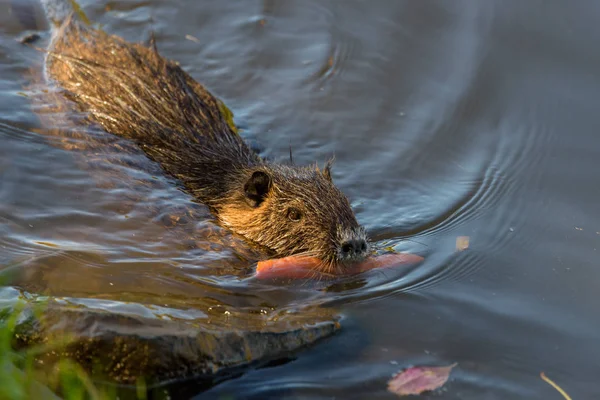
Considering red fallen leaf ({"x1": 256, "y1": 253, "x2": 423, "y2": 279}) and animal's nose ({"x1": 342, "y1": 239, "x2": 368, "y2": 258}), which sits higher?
animal's nose ({"x1": 342, "y1": 239, "x2": 368, "y2": 258})

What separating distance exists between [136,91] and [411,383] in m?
3.14

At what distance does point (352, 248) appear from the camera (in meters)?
4.43

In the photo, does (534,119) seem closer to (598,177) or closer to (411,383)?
(598,177)

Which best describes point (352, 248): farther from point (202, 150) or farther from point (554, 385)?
point (202, 150)

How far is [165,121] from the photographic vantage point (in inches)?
217

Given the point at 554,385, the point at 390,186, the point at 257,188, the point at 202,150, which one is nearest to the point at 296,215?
the point at 257,188

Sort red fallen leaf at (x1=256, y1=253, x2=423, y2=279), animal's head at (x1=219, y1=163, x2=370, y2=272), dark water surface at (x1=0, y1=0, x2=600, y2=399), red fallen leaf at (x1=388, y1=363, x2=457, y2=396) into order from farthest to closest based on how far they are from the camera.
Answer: animal's head at (x1=219, y1=163, x2=370, y2=272)
red fallen leaf at (x1=256, y1=253, x2=423, y2=279)
dark water surface at (x1=0, y1=0, x2=600, y2=399)
red fallen leaf at (x1=388, y1=363, x2=457, y2=396)

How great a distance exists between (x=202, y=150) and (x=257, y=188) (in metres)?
0.61

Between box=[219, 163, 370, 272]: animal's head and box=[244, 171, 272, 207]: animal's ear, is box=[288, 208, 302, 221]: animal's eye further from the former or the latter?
box=[244, 171, 272, 207]: animal's ear

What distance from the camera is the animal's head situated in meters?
4.53

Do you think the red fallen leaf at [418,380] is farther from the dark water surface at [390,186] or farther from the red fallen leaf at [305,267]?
the red fallen leaf at [305,267]

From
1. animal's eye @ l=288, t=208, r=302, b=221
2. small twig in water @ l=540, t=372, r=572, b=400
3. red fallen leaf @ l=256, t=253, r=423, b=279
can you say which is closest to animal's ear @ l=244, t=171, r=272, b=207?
animal's eye @ l=288, t=208, r=302, b=221

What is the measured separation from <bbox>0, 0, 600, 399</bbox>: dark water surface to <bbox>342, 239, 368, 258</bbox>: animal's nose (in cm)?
16

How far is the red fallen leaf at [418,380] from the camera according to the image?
11.2 ft
